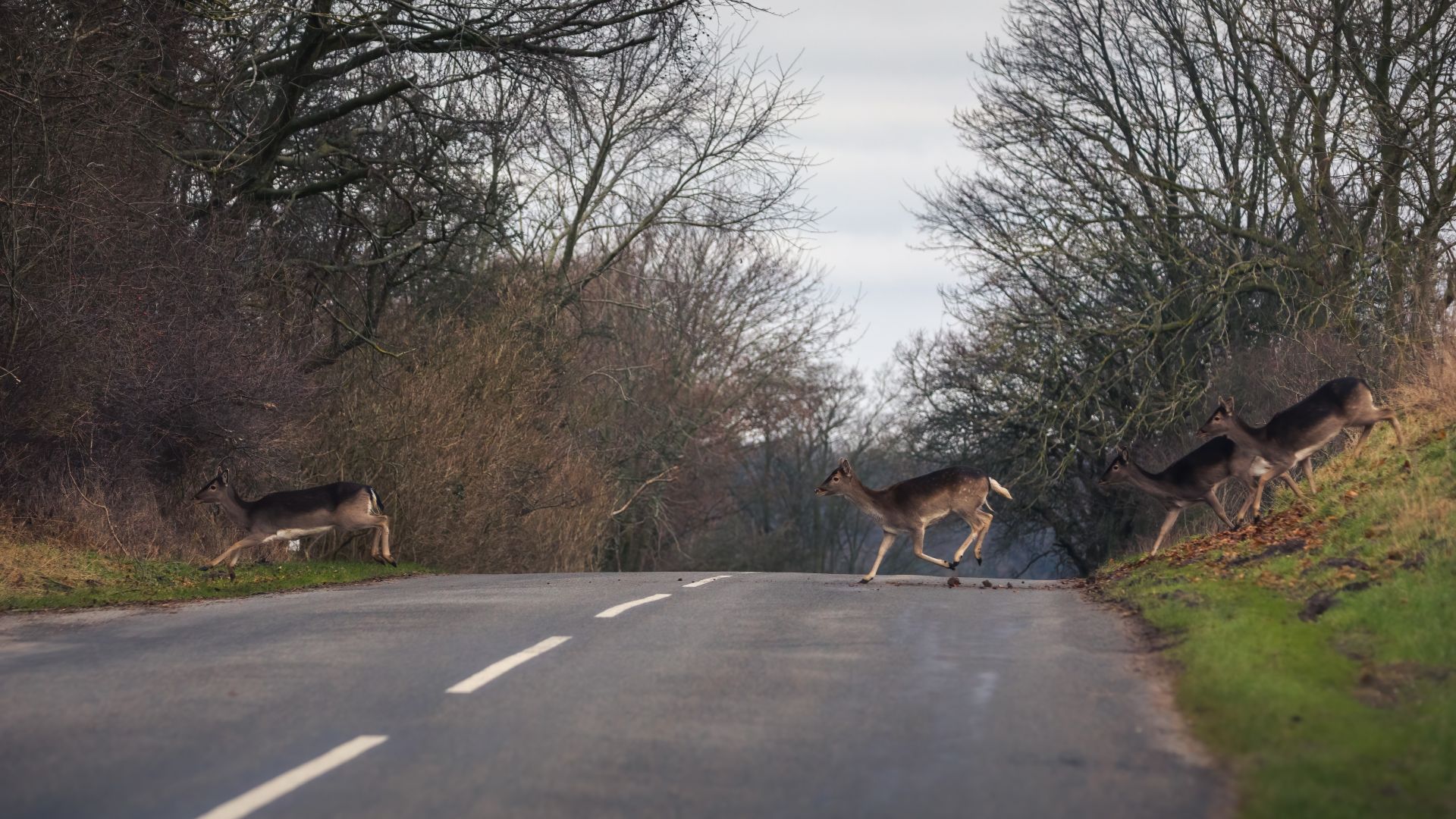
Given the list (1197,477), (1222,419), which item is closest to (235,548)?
(1197,477)

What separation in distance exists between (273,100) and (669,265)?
97.8 ft

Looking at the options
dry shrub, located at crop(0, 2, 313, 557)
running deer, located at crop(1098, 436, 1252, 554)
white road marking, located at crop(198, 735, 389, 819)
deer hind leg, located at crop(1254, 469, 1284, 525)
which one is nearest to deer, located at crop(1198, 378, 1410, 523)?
deer hind leg, located at crop(1254, 469, 1284, 525)

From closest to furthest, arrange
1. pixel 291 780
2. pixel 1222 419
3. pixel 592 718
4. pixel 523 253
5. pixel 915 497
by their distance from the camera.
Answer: pixel 291 780, pixel 592 718, pixel 1222 419, pixel 915 497, pixel 523 253

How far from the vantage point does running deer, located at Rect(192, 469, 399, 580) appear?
2169 centimetres

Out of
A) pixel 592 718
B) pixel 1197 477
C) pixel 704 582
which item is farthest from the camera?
pixel 1197 477

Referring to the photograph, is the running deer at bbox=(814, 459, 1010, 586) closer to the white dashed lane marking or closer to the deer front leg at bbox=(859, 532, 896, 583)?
the deer front leg at bbox=(859, 532, 896, 583)

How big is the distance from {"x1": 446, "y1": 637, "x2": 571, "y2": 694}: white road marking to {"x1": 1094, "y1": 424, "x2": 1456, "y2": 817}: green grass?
4.03 m

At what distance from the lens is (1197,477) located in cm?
2053

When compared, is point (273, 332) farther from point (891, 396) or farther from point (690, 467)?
point (891, 396)

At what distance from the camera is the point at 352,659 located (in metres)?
10.5

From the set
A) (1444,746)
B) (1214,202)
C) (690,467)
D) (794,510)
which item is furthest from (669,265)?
(1444,746)

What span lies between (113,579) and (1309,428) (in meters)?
14.3

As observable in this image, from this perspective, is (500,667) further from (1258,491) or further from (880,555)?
(1258,491)

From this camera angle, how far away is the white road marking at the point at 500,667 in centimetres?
916
